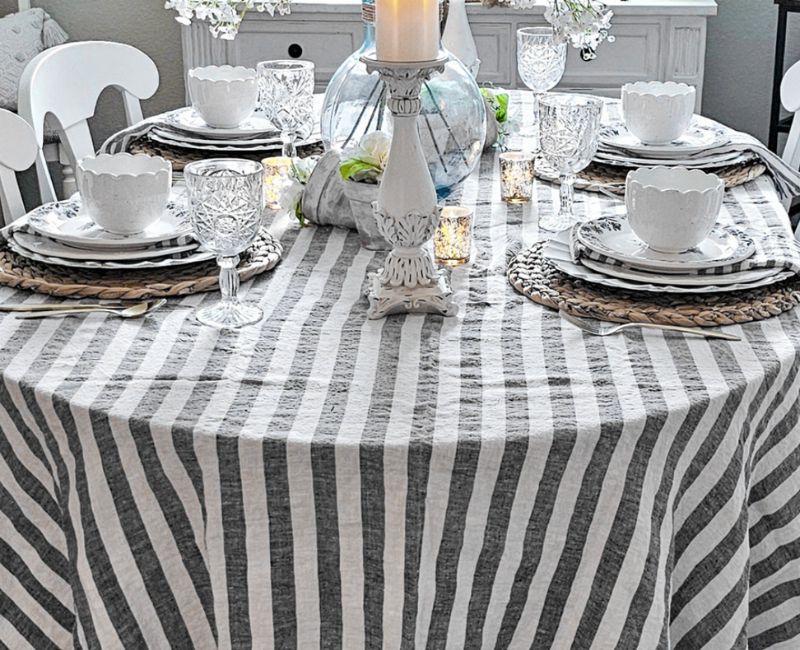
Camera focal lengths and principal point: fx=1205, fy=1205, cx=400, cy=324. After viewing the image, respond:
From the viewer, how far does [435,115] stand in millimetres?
1628

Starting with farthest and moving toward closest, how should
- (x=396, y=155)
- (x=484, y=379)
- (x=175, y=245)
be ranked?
(x=175, y=245), (x=396, y=155), (x=484, y=379)

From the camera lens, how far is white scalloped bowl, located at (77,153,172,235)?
4.79 ft

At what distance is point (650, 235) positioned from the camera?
1428 millimetres

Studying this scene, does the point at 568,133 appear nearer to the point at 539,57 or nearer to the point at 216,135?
the point at 539,57

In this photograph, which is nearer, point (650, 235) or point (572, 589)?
point (572, 589)

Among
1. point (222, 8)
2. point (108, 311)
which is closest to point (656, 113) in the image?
point (222, 8)

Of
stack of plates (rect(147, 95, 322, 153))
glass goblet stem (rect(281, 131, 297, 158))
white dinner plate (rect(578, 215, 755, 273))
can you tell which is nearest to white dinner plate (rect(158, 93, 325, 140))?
stack of plates (rect(147, 95, 322, 153))

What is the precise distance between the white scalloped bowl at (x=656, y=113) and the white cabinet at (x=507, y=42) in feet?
4.69

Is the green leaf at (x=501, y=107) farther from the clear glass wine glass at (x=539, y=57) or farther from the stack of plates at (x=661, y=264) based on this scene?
the stack of plates at (x=661, y=264)

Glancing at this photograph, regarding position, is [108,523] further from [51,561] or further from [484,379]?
[484,379]

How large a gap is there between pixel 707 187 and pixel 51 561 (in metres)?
0.90

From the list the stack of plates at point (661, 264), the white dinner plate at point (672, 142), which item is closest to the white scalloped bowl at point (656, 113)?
the white dinner plate at point (672, 142)

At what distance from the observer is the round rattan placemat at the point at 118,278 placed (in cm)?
139

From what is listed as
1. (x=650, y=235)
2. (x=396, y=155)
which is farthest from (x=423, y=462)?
(x=650, y=235)
